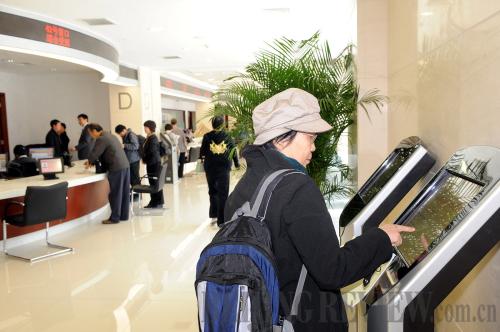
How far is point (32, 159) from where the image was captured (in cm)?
648

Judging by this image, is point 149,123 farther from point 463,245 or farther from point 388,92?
point 463,245

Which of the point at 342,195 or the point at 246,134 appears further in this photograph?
the point at 342,195

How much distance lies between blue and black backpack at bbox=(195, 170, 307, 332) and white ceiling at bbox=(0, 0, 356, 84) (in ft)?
11.8

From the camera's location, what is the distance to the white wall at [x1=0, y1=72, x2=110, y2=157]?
11562mm

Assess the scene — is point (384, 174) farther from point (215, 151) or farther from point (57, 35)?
point (57, 35)

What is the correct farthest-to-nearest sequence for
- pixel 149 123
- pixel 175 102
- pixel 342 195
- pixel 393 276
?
pixel 175 102
pixel 149 123
pixel 342 195
pixel 393 276

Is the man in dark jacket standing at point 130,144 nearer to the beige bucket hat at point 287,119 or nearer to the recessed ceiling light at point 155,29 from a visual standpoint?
the recessed ceiling light at point 155,29

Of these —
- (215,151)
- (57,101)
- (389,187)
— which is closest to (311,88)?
(389,187)

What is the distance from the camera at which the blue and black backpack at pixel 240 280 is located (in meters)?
1.04

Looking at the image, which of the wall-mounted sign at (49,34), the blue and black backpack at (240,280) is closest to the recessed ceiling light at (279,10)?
the wall-mounted sign at (49,34)

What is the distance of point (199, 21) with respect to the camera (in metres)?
6.78

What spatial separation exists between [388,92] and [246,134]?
0.99m

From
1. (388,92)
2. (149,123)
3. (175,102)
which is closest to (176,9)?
(149,123)

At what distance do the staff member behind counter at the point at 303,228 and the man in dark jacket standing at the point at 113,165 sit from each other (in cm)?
509
